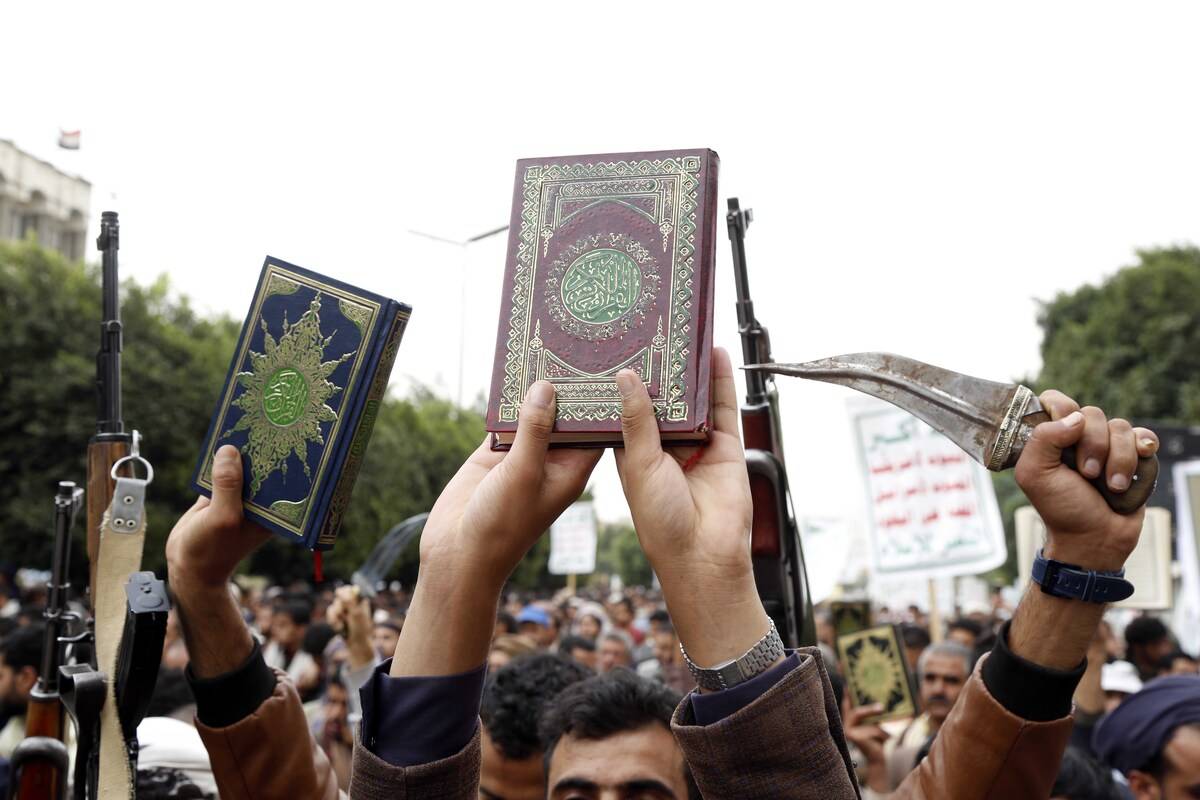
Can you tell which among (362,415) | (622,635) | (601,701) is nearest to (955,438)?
(362,415)

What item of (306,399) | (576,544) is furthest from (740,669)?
(576,544)

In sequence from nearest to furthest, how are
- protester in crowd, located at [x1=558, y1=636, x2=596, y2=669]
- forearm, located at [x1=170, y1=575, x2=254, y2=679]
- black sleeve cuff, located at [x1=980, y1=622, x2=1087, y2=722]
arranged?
black sleeve cuff, located at [x1=980, y1=622, x2=1087, y2=722] → forearm, located at [x1=170, y1=575, x2=254, y2=679] → protester in crowd, located at [x1=558, y1=636, x2=596, y2=669]

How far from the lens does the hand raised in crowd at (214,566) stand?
224 cm

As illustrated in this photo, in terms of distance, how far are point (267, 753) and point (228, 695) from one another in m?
0.15

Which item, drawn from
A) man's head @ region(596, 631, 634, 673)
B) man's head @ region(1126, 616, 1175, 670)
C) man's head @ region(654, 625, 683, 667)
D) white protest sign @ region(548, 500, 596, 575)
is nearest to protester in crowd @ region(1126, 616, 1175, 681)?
man's head @ region(1126, 616, 1175, 670)

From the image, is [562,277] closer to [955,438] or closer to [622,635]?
[955,438]

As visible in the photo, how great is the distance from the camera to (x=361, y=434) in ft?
7.34

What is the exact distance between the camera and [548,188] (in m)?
2.15

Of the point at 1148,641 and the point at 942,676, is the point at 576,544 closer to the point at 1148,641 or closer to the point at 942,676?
the point at 1148,641

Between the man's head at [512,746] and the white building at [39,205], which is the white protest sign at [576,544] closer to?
the white building at [39,205]

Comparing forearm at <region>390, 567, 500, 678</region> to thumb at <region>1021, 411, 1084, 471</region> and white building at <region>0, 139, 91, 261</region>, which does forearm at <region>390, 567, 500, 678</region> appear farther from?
white building at <region>0, 139, 91, 261</region>

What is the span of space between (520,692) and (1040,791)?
1956mm

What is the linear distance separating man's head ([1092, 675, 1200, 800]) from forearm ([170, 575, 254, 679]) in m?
2.86

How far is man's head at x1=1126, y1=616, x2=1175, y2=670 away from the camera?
817cm
